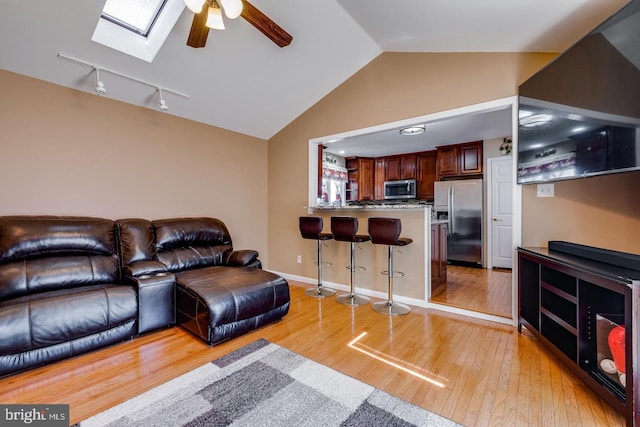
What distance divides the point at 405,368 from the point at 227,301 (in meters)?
1.45

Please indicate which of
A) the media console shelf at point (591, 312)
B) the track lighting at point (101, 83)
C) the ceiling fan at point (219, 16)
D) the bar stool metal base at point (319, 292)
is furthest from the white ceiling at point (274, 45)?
the bar stool metal base at point (319, 292)

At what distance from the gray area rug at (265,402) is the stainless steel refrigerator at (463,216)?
13.9 ft

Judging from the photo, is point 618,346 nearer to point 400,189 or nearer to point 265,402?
point 265,402

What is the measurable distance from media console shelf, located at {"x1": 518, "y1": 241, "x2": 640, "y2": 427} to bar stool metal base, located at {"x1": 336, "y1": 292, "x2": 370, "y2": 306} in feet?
5.07

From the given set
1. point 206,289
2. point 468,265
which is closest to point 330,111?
point 206,289

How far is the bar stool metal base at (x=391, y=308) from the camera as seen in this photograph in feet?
9.66

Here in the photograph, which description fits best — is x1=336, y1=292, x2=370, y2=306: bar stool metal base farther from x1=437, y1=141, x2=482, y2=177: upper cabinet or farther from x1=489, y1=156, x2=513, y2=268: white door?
x1=437, y1=141, x2=482, y2=177: upper cabinet

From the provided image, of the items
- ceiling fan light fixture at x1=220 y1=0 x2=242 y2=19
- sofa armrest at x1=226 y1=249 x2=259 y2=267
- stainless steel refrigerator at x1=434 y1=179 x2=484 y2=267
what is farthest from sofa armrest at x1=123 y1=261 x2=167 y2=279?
stainless steel refrigerator at x1=434 y1=179 x2=484 y2=267

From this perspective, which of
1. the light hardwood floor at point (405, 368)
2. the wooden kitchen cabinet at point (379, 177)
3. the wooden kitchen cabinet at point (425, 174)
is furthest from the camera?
the wooden kitchen cabinet at point (379, 177)

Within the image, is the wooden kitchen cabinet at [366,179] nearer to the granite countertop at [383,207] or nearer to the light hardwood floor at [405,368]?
the granite countertop at [383,207]

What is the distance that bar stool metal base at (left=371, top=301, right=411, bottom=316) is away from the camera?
2.94 metres

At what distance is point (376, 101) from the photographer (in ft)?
11.3

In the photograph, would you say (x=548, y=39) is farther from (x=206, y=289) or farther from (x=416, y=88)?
(x=206, y=289)

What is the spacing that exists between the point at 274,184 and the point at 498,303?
11.5ft
